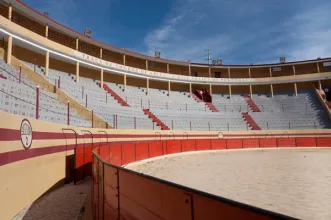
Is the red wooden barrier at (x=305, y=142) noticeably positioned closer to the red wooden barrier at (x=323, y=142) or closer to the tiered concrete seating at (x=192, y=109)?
the red wooden barrier at (x=323, y=142)

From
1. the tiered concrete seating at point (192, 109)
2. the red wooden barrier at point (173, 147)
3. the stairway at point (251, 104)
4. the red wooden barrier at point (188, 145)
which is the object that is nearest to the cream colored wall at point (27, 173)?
the tiered concrete seating at point (192, 109)

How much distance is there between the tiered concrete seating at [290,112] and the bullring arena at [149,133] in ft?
0.48

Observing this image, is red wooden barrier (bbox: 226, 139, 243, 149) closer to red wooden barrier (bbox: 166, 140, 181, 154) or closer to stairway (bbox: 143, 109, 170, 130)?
stairway (bbox: 143, 109, 170, 130)

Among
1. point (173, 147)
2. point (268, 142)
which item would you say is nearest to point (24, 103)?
point (173, 147)

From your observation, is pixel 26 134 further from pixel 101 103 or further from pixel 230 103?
pixel 230 103

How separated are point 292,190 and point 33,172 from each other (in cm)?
734

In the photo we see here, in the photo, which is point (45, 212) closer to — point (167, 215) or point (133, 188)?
point (133, 188)

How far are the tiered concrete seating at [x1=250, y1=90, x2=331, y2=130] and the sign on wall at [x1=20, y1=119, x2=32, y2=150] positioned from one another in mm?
31024

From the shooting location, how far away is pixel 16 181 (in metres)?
6.20

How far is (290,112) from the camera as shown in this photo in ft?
121

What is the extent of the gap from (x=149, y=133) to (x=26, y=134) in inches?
652

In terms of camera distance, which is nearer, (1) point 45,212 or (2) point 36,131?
(1) point 45,212

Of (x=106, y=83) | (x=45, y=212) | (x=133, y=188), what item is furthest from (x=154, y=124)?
(x=133, y=188)

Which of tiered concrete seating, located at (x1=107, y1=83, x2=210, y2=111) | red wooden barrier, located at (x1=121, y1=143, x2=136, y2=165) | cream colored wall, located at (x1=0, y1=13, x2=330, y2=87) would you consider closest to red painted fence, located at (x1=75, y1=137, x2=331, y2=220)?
red wooden barrier, located at (x1=121, y1=143, x2=136, y2=165)
